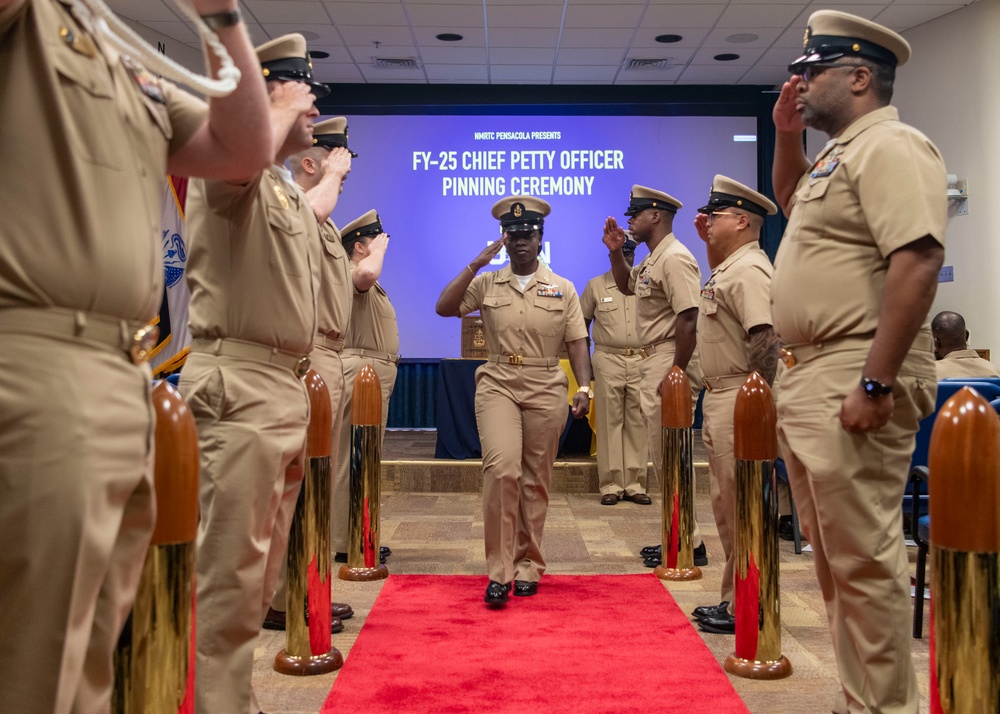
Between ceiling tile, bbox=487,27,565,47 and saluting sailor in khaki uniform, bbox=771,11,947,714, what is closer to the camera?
saluting sailor in khaki uniform, bbox=771,11,947,714

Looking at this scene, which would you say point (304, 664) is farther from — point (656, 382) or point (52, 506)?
point (656, 382)

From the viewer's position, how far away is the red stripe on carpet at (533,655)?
2725mm

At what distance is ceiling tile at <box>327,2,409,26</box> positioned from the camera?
8328 millimetres

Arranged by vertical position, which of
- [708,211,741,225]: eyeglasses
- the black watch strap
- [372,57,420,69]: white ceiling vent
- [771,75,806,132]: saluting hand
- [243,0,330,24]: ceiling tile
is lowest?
the black watch strap

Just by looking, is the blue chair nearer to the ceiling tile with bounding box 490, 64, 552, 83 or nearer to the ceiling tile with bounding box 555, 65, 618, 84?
the ceiling tile with bounding box 555, 65, 618, 84

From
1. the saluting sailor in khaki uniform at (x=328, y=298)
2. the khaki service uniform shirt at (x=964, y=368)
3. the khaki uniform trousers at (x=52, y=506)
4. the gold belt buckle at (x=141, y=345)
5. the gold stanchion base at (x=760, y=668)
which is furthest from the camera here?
the khaki service uniform shirt at (x=964, y=368)

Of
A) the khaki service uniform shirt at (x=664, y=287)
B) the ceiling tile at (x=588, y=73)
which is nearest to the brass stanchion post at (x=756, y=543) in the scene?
the khaki service uniform shirt at (x=664, y=287)

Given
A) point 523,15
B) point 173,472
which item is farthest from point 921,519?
point 523,15

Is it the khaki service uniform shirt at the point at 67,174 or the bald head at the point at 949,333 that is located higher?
the khaki service uniform shirt at the point at 67,174

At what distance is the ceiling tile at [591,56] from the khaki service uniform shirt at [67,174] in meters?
8.79

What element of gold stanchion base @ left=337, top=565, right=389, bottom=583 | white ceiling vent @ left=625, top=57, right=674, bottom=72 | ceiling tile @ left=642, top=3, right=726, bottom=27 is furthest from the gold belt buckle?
white ceiling vent @ left=625, top=57, right=674, bottom=72

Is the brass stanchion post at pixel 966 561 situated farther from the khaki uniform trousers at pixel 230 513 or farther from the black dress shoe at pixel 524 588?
the black dress shoe at pixel 524 588

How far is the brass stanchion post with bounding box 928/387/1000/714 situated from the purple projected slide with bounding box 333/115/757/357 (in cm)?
836

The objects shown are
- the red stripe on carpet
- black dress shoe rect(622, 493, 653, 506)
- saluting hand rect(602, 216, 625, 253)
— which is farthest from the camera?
black dress shoe rect(622, 493, 653, 506)
